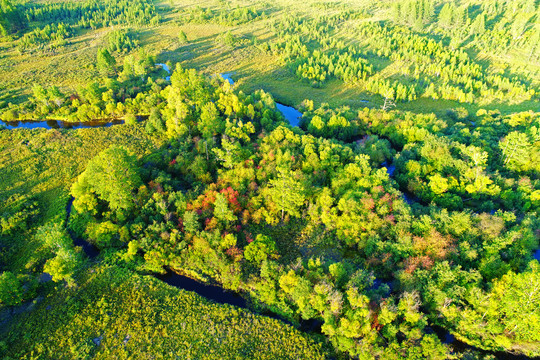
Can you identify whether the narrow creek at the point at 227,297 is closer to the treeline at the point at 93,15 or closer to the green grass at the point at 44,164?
the green grass at the point at 44,164

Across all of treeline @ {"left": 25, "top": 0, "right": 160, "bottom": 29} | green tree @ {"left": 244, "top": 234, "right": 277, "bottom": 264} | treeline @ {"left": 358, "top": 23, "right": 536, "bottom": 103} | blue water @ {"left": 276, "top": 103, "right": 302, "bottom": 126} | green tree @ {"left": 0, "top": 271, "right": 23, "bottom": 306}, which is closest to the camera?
green tree @ {"left": 0, "top": 271, "right": 23, "bottom": 306}

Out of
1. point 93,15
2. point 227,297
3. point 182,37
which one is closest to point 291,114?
point 227,297

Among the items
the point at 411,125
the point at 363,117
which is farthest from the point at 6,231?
the point at 411,125

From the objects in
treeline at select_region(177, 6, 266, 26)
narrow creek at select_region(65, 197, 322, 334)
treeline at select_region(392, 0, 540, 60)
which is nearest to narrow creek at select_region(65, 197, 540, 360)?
narrow creek at select_region(65, 197, 322, 334)

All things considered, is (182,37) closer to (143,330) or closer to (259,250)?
(259,250)

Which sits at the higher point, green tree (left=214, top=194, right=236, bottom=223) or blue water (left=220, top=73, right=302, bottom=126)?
green tree (left=214, top=194, right=236, bottom=223)

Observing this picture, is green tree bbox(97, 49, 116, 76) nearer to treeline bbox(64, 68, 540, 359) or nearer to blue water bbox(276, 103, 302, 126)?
treeline bbox(64, 68, 540, 359)

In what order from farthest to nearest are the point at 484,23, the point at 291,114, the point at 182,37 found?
the point at 182,37 → the point at 484,23 → the point at 291,114

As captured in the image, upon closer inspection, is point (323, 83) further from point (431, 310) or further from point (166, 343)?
point (166, 343)
